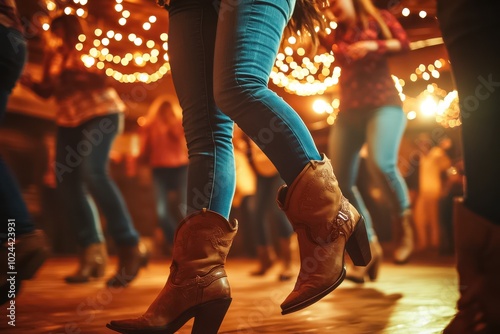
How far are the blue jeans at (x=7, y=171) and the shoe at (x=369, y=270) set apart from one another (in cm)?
170

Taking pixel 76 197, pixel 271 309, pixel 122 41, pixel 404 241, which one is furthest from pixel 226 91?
pixel 122 41

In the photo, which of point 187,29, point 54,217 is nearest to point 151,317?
point 187,29

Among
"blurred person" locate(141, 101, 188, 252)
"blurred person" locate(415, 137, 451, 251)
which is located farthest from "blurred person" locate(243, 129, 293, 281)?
"blurred person" locate(415, 137, 451, 251)

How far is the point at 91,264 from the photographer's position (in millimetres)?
3365

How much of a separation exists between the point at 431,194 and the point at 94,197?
17.9 feet

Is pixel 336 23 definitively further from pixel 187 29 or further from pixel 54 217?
pixel 54 217

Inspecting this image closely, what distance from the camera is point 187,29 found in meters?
1.56

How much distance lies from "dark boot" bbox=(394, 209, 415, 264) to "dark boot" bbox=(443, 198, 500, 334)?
6.84 feet

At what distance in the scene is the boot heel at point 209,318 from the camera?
1359 millimetres

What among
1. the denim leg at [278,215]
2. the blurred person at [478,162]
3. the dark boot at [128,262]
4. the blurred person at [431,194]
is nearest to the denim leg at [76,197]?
the dark boot at [128,262]

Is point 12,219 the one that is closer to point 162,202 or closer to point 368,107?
point 368,107

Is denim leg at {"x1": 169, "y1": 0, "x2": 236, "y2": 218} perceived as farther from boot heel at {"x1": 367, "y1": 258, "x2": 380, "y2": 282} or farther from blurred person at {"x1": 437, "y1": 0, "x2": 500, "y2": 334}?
boot heel at {"x1": 367, "y1": 258, "x2": 380, "y2": 282}

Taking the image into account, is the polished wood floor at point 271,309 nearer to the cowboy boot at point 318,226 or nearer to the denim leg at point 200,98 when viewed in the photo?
the cowboy boot at point 318,226

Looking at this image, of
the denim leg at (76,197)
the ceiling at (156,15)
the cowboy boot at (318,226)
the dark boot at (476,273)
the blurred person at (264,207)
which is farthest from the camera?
the blurred person at (264,207)
